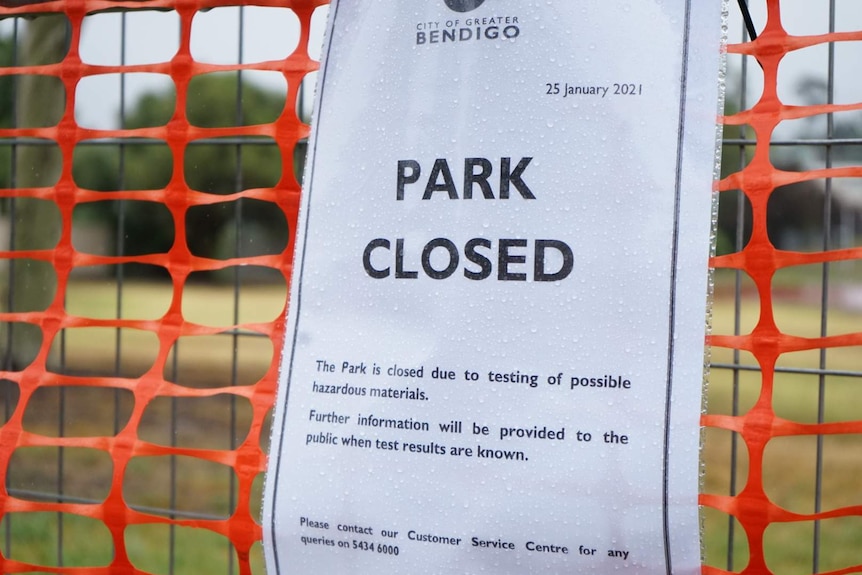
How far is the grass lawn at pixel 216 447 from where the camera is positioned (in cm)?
259

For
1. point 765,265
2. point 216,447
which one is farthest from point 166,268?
point 216,447

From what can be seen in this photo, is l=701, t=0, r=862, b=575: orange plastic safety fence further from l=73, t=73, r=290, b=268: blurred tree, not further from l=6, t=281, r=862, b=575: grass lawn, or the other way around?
l=73, t=73, r=290, b=268: blurred tree

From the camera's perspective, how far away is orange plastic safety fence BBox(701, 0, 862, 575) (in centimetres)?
85

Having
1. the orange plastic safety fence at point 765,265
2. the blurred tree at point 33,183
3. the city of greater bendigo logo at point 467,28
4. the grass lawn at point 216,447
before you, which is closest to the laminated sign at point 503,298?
the city of greater bendigo logo at point 467,28

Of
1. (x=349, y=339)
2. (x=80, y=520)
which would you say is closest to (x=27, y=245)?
(x=349, y=339)

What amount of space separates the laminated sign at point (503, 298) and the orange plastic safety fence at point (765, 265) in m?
0.11

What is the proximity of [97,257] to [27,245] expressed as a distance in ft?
1.86

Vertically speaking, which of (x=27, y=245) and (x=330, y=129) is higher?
(x=330, y=129)

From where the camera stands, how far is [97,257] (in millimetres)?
1165

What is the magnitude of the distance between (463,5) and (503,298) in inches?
11.6

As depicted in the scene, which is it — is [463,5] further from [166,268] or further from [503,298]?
[166,268]

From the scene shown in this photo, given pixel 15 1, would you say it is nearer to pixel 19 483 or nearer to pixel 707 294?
pixel 707 294

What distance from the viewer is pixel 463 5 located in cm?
85

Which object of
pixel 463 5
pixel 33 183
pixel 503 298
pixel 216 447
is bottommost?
pixel 216 447
